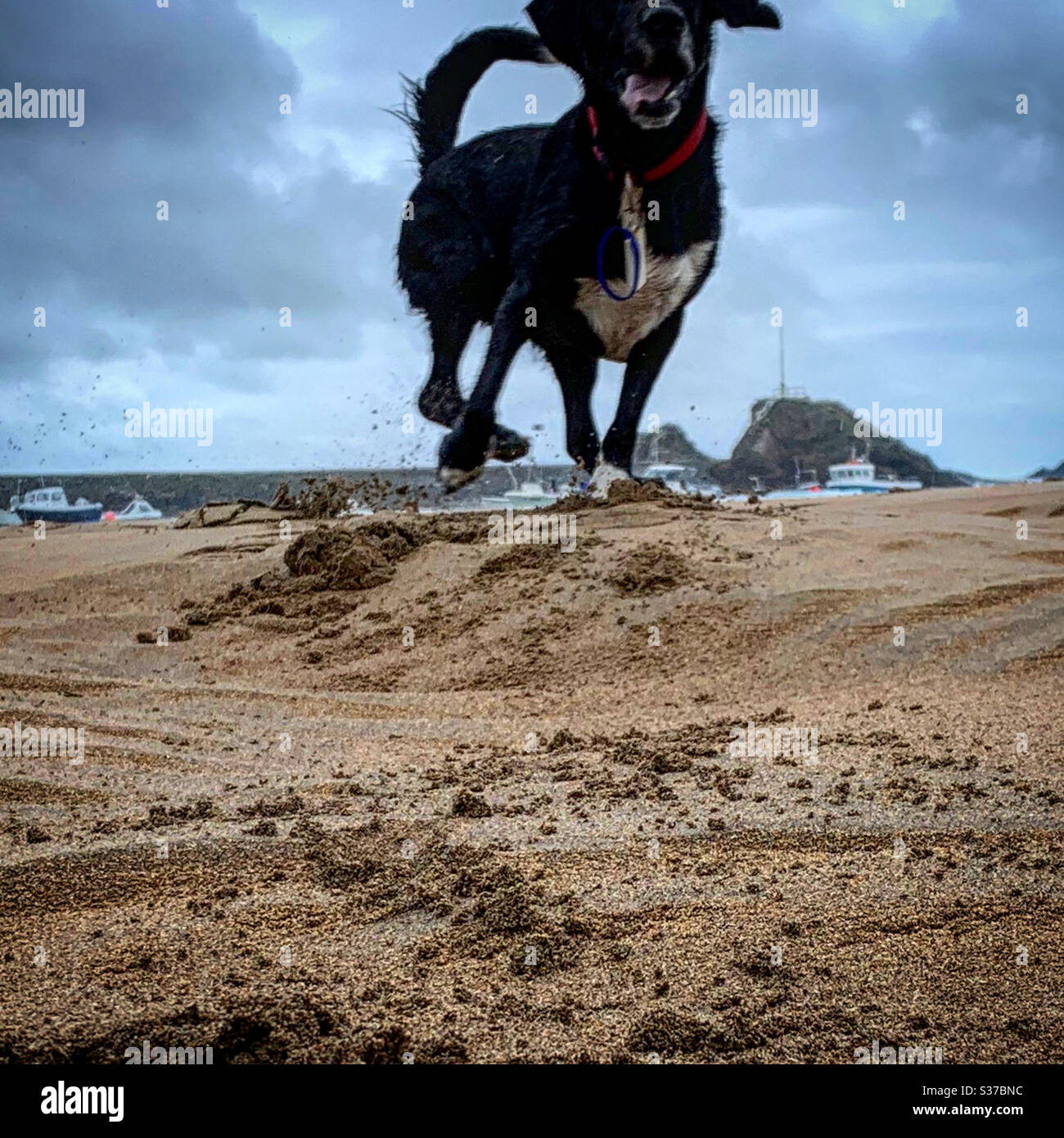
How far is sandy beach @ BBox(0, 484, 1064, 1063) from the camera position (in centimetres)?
210

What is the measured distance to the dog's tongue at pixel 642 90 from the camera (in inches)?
309

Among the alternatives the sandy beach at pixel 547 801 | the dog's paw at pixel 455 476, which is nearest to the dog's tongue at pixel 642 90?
the dog's paw at pixel 455 476

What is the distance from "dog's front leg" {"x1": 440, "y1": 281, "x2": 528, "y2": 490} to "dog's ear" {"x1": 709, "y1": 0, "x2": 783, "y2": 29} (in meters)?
2.49

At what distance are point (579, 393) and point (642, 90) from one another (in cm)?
243

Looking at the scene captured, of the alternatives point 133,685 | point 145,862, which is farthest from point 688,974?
point 133,685

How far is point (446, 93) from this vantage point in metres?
9.39

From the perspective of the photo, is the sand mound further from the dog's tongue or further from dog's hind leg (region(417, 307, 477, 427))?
the dog's tongue

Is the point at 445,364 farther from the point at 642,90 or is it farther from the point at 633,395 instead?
the point at 642,90

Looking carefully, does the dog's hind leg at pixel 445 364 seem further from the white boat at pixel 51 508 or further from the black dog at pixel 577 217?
the white boat at pixel 51 508

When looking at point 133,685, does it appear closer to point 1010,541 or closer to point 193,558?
point 193,558

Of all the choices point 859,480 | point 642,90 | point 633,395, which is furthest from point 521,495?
point 859,480

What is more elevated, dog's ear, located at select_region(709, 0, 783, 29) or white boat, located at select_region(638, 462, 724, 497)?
dog's ear, located at select_region(709, 0, 783, 29)

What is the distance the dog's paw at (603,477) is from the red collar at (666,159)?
2.30 meters

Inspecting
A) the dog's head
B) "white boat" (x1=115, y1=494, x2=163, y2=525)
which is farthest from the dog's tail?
"white boat" (x1=115, y1=494, x2=163, y2=525)
